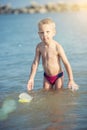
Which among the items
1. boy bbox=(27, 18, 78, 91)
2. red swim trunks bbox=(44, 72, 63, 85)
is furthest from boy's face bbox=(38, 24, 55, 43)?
red swim trunks bbox=(44, 72, 63, 85)

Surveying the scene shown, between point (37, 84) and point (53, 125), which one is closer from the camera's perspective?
point (53, 125)

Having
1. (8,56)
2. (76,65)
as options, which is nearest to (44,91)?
(76,65)

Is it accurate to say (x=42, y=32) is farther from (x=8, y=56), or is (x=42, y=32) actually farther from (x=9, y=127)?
(x=8, y=56)

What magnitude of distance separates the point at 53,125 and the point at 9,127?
1.85 ft

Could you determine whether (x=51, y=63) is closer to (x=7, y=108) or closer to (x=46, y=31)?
(x=46, y=31)

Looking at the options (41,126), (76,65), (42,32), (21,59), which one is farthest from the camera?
(21,59)

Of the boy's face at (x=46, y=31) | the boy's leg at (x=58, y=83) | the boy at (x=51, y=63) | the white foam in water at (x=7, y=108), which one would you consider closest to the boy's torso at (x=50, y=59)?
the boy at (x=51, y=63)

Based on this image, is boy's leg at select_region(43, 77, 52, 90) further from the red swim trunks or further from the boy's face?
the boy's face

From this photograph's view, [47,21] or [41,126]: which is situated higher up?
[47,21]

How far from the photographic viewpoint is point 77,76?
26.8 ft

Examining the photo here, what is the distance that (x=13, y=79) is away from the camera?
8.31 metres

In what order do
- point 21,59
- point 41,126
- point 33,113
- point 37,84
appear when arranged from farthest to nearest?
point 21,59
point 37,84
point 33,113
point 41,126

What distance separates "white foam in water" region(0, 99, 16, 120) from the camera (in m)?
5.74

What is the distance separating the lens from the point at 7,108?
6086 mm
